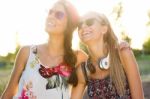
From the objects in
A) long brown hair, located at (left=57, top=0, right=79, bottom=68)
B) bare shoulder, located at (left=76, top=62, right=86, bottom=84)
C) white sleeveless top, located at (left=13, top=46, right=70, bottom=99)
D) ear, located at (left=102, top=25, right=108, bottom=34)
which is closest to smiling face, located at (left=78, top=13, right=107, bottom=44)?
ear, located at (left=102, top=25, right=108, bottom=34)

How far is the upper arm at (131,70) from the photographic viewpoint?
5.81 meters

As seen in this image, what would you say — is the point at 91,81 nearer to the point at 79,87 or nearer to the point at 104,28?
the point at 79,87

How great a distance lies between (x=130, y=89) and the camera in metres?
5.88

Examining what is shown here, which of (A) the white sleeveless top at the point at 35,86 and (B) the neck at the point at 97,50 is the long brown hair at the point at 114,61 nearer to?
(B) the neck at the point at 97,50

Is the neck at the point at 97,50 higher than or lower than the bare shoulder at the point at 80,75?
higher

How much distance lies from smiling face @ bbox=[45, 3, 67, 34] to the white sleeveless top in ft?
1.36

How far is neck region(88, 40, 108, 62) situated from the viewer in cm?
601

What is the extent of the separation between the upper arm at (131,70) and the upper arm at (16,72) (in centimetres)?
113

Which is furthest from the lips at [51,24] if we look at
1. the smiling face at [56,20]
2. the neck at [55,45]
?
the neck at [55,45]

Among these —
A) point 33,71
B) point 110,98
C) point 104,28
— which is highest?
point 104,28

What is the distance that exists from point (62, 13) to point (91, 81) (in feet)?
2.85

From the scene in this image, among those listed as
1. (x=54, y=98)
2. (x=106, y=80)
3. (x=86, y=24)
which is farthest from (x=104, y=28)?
(x=54, y=98)

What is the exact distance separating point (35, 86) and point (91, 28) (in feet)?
3.05

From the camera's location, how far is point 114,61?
595 cm
